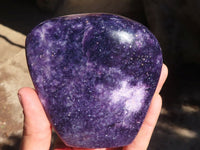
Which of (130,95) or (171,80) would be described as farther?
(171,80)

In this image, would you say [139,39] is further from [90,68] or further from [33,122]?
[33,122]

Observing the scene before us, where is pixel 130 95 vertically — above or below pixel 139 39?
below

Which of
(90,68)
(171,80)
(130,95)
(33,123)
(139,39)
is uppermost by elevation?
(139,39)

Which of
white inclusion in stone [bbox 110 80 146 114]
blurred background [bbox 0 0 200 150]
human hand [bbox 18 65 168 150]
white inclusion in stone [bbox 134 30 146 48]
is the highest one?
white inclusion in stone [bbox 134 30 146 48]

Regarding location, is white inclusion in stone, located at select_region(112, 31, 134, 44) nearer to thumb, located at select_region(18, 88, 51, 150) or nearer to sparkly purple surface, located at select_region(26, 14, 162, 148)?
sparkly purple surface, located at select_region(26, 14, 162, 148)

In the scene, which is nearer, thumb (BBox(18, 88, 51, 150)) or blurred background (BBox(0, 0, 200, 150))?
thumb (BBox(18, 88, 51, 150))

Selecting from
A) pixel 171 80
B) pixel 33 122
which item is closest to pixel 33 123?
pixel 33 122

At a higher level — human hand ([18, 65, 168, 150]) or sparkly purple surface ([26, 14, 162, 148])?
sparkly purple surface ([26, 14, 162, 148])

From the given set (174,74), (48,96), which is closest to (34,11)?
(174,74)

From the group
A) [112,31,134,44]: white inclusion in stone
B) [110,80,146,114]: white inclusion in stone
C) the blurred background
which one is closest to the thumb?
[110,80,146,114]: white inclusion in stone
